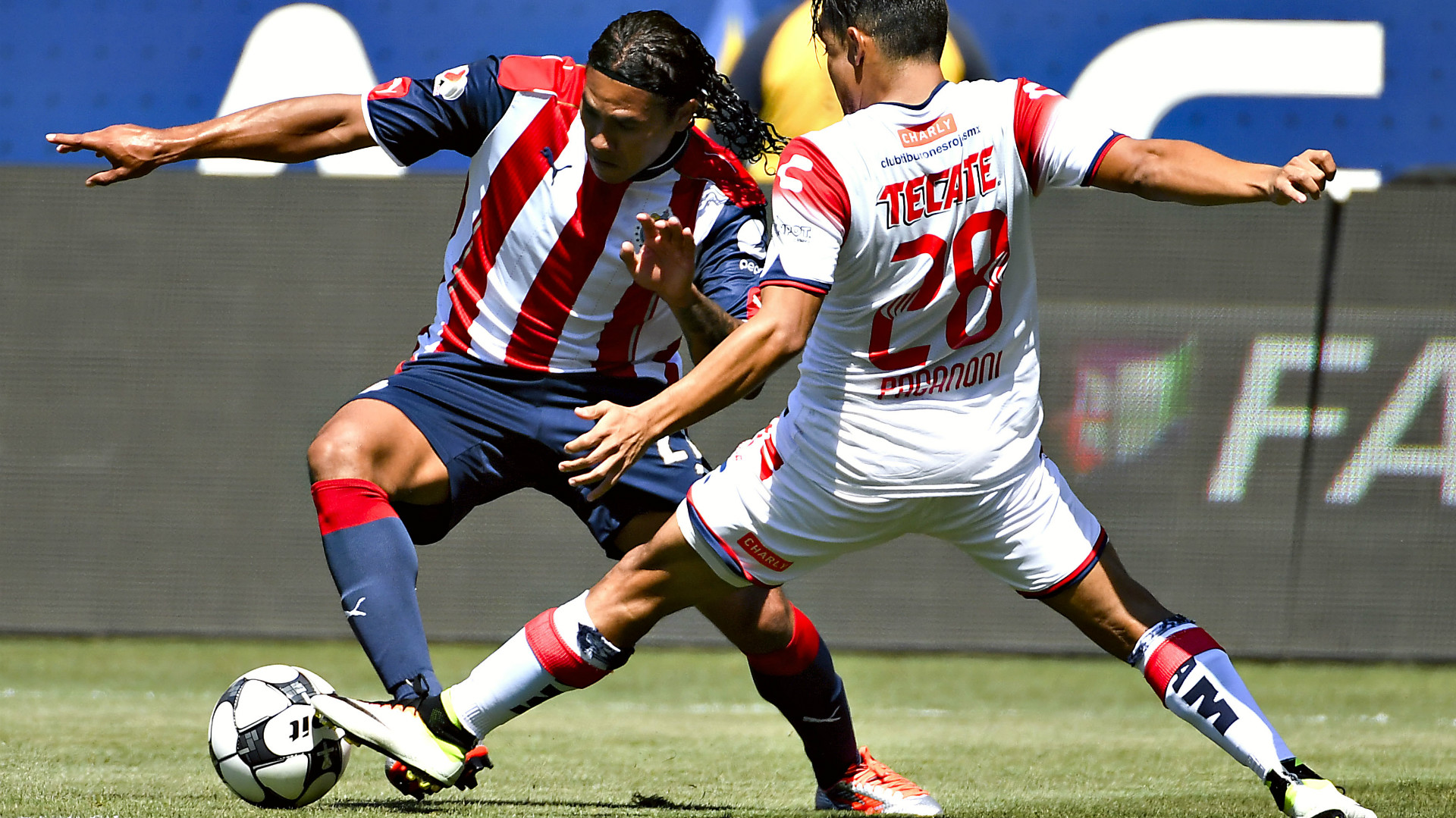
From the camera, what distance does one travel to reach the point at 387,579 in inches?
129

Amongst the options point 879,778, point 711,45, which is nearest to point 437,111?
point 879,778

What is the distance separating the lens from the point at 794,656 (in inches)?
142

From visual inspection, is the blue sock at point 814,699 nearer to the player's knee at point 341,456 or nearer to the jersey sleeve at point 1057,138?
the player's knee at point 341,456

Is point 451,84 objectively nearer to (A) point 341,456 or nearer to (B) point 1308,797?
(A) point 341,456

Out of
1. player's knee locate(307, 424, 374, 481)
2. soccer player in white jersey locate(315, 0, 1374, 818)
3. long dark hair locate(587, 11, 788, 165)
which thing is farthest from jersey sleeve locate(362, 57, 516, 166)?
soccer player in white jersey locate(315, 0, 1374, 818)

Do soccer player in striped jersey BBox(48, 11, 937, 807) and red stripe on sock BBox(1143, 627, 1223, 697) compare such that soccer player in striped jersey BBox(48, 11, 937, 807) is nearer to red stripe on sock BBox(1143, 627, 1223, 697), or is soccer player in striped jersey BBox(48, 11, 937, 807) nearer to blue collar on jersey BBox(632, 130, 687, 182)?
blue collar on jersey BBox(632, 130, 687, 182)

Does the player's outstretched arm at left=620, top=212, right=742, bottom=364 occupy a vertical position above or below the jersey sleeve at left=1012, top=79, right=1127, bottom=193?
below

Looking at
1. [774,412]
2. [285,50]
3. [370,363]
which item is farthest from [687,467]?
[285,50]

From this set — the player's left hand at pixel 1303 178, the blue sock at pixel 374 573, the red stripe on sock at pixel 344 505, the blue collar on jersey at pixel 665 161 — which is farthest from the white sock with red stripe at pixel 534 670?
the player's left hand at pixel 1303 178

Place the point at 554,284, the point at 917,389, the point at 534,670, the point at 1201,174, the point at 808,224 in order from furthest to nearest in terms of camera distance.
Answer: the point at 554,284 < the point at 534,670 < the point at 917,389 < the point at 1201,174 < the point at 808,224

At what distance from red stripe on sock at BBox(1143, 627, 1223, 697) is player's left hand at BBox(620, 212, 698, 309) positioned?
1.17 meters

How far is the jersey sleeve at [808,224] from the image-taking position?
8.89ft

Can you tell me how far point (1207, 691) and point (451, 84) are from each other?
215 centimetres

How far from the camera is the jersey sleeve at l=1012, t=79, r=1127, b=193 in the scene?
2.92 m
